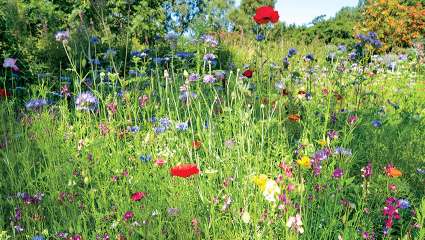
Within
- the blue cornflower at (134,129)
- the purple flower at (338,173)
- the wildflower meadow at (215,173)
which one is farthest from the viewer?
the blue cornflower at (134,129)

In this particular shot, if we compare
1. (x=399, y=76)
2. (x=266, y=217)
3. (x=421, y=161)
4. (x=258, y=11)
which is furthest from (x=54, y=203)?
(x=399, y=76)

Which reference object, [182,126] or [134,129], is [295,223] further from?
[134,129]

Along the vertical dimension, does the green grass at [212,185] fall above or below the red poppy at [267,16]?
below

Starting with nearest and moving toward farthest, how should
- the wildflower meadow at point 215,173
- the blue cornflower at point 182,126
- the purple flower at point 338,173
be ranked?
the wildflower meadow at point 215,173 < the purple flower at point 338,173 < the blue cornflower at point 182,126

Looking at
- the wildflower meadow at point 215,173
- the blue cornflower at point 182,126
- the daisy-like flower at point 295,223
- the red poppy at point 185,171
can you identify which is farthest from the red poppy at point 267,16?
the daisy-like flower at point 295,223

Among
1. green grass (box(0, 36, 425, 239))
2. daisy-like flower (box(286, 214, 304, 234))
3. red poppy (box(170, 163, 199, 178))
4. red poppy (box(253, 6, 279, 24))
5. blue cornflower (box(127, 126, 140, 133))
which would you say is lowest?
green grass (box(0, 36, 425, 239))

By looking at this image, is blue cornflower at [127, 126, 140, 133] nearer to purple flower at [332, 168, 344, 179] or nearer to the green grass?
the green grass

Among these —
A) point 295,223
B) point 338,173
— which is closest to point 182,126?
point 338,173

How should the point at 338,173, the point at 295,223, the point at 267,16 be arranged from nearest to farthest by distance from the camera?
1. the point at 295,223
2. the point at 338,173
3. the point at 267,16

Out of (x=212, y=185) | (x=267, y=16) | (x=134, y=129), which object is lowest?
(x=212, y=185)

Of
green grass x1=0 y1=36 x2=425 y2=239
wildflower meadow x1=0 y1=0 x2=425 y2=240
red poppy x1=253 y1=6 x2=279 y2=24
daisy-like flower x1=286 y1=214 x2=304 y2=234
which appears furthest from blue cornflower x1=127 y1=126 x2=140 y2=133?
daisy-like flower x1=286 y1=214 x2=304 y2=234

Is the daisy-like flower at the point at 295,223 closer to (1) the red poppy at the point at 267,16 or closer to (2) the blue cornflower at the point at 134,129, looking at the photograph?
(1) the red poppy at the point at 267,16

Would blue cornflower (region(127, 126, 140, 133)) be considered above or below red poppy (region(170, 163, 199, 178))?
below

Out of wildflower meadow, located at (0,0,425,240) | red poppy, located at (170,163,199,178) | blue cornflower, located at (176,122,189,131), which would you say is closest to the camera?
red poppy, located at (170,163,199,178)
